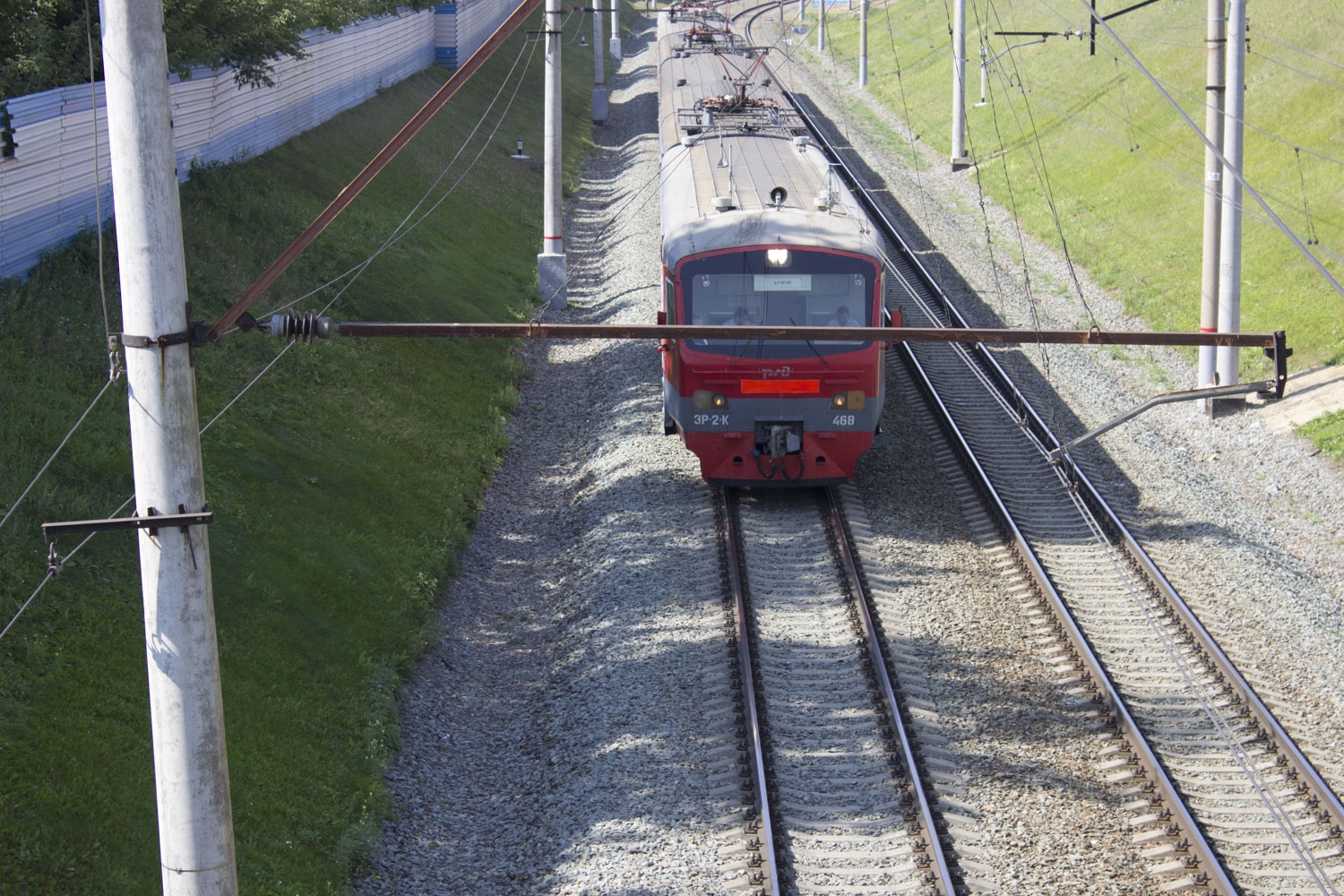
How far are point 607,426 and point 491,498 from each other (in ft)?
7.77

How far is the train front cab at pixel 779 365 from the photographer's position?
1441 centimetres

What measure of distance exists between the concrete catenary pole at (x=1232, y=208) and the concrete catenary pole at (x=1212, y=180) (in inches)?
5.1

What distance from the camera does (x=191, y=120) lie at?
21188mm

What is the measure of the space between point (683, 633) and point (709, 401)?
10.7 feet

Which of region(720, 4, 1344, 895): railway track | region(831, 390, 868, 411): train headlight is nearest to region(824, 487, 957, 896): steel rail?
region(831, 390, 868, 411): train headlight

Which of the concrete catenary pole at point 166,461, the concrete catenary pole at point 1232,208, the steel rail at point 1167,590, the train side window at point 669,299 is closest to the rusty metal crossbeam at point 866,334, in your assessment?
the steel rail at point 1167,590

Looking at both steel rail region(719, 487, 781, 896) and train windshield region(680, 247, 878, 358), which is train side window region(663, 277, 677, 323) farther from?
steel rail region(719, 487, 781, 896)

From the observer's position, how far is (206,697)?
6.39 m

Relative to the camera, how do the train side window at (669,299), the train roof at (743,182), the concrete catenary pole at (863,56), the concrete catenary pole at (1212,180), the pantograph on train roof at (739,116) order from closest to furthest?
the train roof at (743,182) → the train side window at (669,299) → the concrete catenary pole at (1212,180) → the pantograph on train roof at (739,116) → the concrete catenary pole at (863,56)

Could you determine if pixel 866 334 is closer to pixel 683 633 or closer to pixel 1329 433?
pixel 683 633

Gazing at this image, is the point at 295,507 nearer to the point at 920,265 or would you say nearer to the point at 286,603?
the point at 286,603

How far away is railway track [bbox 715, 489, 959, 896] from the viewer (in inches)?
345

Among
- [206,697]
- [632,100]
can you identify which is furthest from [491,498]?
[632,100]

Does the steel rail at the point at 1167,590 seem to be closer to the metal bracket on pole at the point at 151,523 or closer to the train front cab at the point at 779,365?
the train front cab at the point at 779,365
